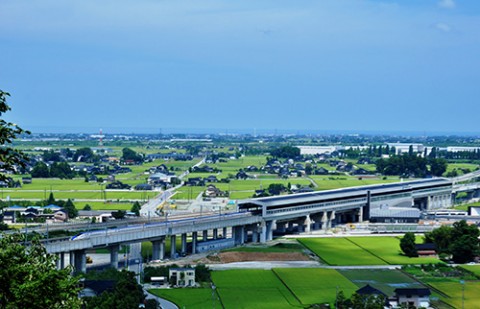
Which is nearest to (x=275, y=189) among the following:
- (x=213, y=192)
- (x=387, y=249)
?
(x=213, y=192)

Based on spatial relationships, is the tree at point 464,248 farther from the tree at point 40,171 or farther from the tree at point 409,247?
the tree at point 40,171

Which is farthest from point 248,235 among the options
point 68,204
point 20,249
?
point 20,249

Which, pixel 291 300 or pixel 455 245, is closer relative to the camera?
pixel 291 300

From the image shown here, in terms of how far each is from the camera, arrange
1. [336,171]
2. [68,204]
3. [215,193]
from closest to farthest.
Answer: [68,204] < [215,193] < [336,171]

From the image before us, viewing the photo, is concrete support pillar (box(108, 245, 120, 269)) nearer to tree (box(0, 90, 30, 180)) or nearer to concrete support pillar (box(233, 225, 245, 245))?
concrete support pillar (box(233, 225, 245, 245))

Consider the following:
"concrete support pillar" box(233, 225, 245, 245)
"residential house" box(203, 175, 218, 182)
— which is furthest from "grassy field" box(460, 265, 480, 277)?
"residential house" box(203, 175, 218, 182)

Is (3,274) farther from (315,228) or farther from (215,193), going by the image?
(215,193)
